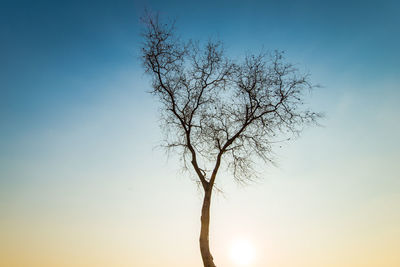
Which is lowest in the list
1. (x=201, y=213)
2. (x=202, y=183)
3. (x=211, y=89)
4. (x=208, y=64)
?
(x=201, y=213)

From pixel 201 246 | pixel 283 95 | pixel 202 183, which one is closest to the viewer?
pixel 201 246

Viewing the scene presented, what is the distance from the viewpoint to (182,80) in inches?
591

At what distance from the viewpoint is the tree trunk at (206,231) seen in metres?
11.7

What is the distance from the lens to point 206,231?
12.2 meters

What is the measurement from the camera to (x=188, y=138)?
14508 mm

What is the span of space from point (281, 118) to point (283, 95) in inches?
48.1

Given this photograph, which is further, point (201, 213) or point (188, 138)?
point (188, 138)

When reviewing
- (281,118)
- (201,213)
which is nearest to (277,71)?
(281,118)

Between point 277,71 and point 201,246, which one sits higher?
point 277,71

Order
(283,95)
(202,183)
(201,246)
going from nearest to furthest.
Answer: (201,246)
(202,183)
(283,95)

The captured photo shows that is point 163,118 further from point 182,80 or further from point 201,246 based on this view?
point 201,246

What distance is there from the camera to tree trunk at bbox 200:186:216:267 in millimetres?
11711

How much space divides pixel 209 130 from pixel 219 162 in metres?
1.95

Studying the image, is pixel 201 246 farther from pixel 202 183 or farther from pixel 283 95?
pixel 283 95
